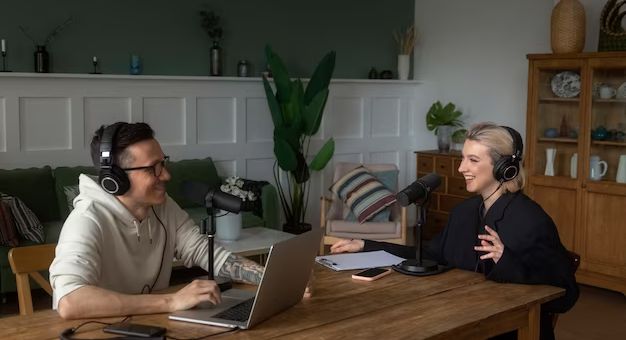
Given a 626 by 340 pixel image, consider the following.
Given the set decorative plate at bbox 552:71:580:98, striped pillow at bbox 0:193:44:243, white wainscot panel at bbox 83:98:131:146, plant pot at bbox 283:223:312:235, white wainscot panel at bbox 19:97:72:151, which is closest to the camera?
striped pillow at bbox 0:193:44:243

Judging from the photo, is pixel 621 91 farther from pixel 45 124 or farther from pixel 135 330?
pixel 135 330

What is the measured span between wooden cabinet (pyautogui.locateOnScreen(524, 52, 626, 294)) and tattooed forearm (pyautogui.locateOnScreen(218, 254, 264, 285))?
140 inches

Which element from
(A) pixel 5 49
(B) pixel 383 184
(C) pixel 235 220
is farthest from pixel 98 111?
(B) pixel 383 184

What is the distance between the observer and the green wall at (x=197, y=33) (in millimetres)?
5625

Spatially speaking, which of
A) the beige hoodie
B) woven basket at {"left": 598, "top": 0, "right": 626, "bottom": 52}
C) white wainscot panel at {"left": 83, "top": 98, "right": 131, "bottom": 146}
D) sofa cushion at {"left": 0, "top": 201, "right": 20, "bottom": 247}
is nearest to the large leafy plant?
woven basket at {"left": 598, "top": 0, "right": 626, "bottom": 52}

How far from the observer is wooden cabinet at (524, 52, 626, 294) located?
210 inches

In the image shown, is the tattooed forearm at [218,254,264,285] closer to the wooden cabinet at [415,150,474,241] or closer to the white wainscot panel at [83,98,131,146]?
the white wainscot panel at [83,98,131,146]

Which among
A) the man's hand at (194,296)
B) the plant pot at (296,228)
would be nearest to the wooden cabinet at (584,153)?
the plant pot at (296,228)

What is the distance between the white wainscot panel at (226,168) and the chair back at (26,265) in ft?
12.7

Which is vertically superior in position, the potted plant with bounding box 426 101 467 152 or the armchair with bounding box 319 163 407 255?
the potted plant with bounding box 426 101 467 152

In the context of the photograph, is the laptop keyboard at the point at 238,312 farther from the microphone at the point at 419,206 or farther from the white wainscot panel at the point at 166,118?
the white wainscot panel at the point at 166,118

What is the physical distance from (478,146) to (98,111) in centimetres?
363

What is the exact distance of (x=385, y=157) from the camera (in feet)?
25.0

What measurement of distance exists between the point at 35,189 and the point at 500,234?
139 inches
